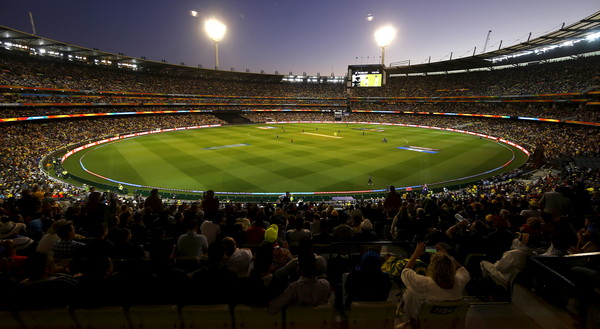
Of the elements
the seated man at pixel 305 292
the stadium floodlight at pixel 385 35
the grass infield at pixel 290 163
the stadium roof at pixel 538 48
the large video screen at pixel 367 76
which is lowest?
the grass infield at pixel 290 163

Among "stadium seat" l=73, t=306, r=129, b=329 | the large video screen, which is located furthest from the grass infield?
the large video screen

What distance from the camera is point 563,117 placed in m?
47.5

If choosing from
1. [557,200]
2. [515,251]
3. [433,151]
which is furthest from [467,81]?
[515,251]

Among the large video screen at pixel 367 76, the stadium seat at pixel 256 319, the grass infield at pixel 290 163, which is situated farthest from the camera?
the large video screen at pixel 367 76

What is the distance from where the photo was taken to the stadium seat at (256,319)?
3.48 metres

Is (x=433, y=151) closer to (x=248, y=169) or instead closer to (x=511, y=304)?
(x=248, y=169)

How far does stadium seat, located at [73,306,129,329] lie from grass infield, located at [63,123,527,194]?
20041mm

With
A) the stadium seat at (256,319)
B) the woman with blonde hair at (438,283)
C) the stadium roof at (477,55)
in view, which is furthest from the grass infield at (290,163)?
the woman with blonde hair at (438,283)

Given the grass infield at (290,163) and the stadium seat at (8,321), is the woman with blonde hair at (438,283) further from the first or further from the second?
the grass infield at (290,163)

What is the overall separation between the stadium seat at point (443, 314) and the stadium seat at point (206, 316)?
240 cm

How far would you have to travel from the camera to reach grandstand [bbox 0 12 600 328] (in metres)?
4.74

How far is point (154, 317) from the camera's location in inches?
138

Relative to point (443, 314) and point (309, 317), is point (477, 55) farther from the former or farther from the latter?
point (309, 317)

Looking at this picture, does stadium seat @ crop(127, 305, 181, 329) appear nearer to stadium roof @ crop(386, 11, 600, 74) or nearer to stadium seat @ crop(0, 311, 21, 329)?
stadium seat @ crop(0, 311, 21, 329)
